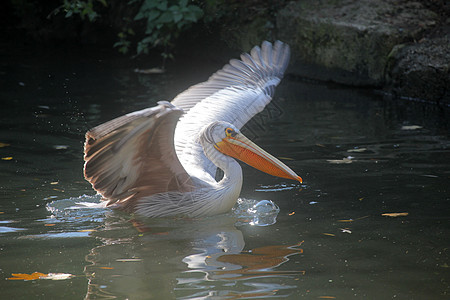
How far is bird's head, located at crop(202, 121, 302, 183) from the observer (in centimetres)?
489

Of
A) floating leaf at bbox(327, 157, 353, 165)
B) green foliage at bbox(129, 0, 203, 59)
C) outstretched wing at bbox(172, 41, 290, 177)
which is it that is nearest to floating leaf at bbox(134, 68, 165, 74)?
green foliage at bbox(129, 0, 203, 59)

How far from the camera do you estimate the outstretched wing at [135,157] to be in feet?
13.3

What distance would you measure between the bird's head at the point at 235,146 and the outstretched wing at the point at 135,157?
35cm

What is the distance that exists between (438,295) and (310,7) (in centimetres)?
816

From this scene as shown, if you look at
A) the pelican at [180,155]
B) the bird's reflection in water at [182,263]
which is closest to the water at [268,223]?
the bird's reflection in water at [182,263]

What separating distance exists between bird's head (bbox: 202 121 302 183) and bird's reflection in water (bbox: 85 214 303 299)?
511 mm

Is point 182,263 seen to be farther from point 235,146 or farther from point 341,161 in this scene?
point 341,161

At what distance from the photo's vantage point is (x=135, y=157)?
15.1ft

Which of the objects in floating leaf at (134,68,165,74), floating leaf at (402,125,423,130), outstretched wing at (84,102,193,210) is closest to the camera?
outstretched wing at (84,102,193,210)

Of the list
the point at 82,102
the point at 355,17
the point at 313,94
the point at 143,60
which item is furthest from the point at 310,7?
the point at 82,102

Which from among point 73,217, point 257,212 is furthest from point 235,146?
point 73,217

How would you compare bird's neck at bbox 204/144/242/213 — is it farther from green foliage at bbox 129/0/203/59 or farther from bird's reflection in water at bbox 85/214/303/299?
green foliage at bbox 129/0/203/59

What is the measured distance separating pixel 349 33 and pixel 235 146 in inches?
225

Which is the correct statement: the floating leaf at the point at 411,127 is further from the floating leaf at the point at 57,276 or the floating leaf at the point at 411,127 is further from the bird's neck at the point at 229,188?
the floating leaf at the point at 57,276
